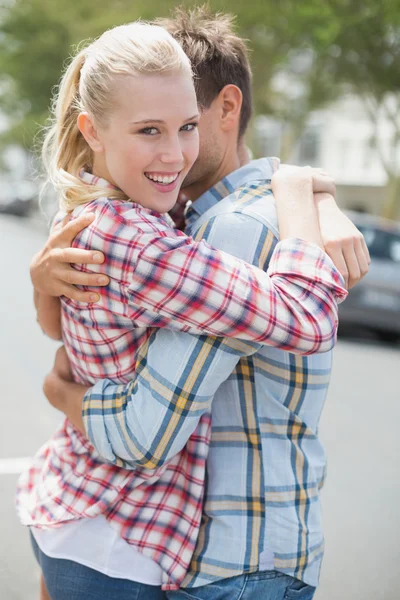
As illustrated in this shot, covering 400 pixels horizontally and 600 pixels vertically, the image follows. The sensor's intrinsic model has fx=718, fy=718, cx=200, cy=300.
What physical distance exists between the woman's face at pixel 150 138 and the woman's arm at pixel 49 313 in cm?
43

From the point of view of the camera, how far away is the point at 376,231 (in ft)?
32.3

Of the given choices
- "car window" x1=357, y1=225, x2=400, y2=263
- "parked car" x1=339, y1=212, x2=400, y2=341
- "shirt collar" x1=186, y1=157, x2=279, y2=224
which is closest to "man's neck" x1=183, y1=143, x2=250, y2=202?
"shirt collar" x1=186, y1=157, x2=279, y2=224

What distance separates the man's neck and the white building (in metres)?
31.3

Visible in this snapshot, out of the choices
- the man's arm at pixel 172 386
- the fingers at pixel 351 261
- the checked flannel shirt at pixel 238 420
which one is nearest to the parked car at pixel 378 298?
the fingers at pixel 351 261

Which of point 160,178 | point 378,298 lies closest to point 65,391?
point 160,178

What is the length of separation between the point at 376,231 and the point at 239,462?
339 inches

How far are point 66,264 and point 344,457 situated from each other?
405cm

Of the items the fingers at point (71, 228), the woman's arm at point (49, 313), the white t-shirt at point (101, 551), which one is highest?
the fingers at point (71, 228)

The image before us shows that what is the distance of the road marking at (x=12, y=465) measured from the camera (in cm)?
463

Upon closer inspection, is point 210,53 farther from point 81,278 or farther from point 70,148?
point 81,278

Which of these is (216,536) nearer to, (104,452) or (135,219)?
(104,452)

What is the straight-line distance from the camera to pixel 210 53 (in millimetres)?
2021

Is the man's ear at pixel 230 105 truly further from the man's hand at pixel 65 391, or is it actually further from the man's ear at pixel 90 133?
the man's hand at pixel 65 391

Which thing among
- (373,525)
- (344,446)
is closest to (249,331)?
(373,525)
